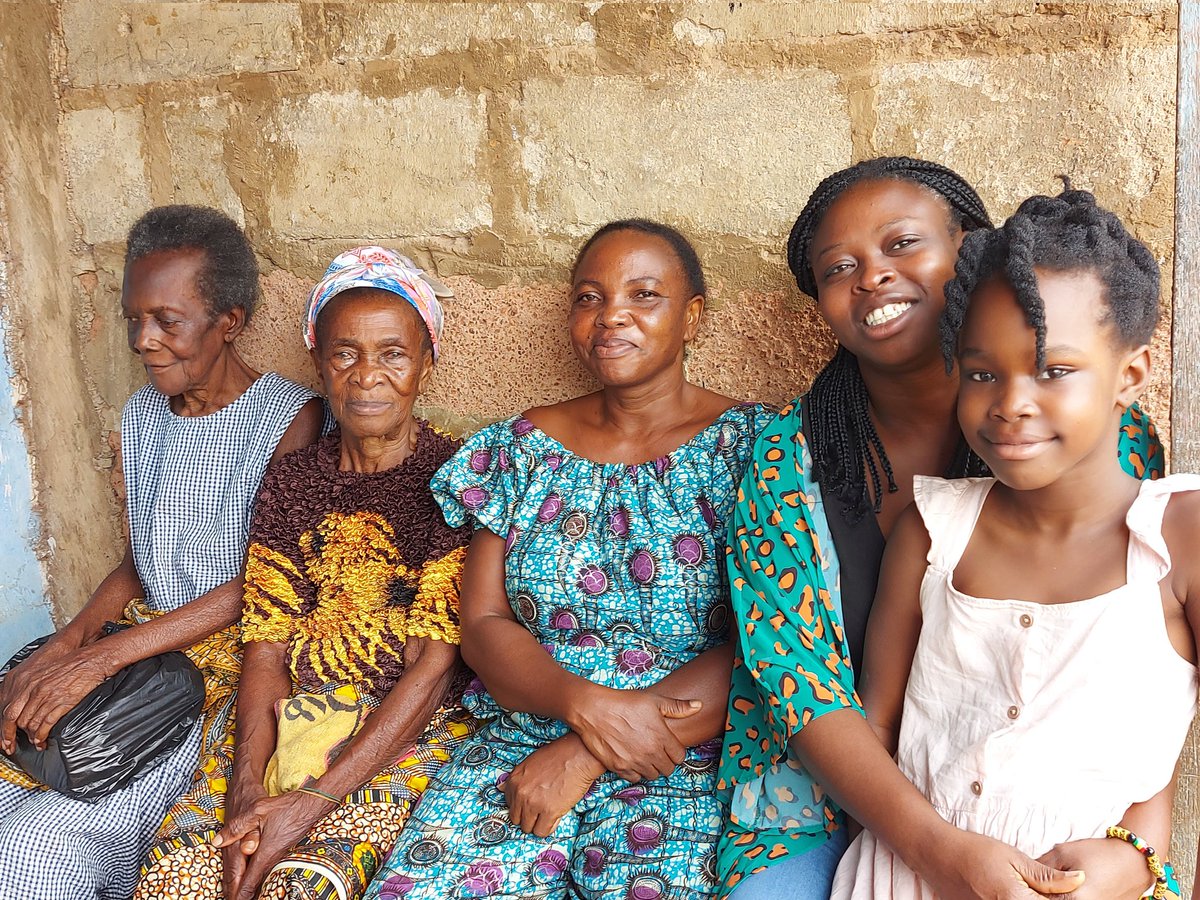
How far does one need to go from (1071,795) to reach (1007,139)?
4.93 ft

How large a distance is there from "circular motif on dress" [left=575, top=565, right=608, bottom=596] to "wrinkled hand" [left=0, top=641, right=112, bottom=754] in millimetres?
1288

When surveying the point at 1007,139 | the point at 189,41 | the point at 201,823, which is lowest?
the point at 201,823

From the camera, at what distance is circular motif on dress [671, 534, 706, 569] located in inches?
92.2

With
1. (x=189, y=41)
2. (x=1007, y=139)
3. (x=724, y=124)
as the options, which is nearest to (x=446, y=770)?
(x=724, y=124)

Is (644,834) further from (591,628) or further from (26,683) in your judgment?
(26,683)

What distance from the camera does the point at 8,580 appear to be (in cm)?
358

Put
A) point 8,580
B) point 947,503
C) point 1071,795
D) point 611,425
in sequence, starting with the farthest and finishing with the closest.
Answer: point 8,580
point 611,425
point 947,503
point 1071,795

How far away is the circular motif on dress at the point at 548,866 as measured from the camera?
7.02 ft

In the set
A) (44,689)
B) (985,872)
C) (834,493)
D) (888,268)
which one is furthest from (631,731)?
(44,689)

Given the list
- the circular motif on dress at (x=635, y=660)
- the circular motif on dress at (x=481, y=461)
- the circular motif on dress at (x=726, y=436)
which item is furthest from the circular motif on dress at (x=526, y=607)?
the circular motif on dress at (x=726, y=436)

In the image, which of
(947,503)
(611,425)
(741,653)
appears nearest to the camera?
(947,503)

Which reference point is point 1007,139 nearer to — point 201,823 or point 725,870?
point 725,870

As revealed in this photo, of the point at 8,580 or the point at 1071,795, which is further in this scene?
the point at 8,580

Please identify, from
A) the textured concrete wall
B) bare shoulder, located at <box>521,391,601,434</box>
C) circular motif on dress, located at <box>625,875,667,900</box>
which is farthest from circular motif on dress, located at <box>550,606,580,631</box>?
the textured concrete wall
